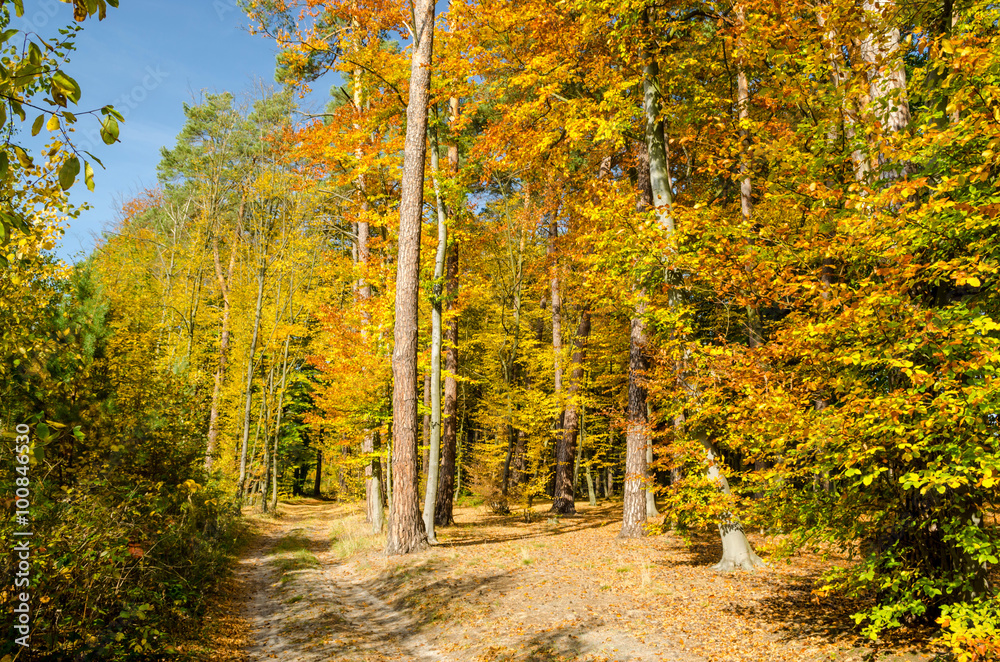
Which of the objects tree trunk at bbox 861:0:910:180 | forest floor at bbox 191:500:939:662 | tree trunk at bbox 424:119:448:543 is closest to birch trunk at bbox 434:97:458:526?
tree trunk at bbox 424:119:448:543

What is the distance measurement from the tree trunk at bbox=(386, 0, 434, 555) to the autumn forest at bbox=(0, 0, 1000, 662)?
2.2 inches

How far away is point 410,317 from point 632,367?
15.3 feet

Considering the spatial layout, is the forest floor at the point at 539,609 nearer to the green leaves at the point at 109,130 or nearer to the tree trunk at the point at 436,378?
the tree trunk at the point at 436,378

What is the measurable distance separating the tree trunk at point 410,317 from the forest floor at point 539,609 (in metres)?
0.69

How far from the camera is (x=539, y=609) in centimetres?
628

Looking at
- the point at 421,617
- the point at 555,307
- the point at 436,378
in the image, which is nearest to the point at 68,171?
the point at 421,617

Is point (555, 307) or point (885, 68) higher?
point (555, 307)

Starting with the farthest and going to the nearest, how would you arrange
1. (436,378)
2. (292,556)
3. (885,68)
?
(292,556), (436,378), (885,68)

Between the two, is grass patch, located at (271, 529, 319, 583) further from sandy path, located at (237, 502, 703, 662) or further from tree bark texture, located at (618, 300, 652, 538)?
tree bark texture, located at (618, 300, 652, 538)

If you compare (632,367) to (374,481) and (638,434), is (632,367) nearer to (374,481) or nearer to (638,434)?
(638,434)

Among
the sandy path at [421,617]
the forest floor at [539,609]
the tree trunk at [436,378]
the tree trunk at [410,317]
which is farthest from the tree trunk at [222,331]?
the tree trunk at [410,317]

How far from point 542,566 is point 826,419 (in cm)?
571

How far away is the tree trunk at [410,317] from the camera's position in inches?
373

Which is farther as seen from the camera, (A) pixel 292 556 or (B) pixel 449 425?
(B) pixel 449 425
